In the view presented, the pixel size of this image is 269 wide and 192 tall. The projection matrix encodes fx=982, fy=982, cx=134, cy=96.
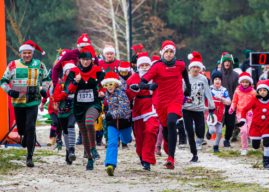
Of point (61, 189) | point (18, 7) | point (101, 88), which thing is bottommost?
point (61, 189)

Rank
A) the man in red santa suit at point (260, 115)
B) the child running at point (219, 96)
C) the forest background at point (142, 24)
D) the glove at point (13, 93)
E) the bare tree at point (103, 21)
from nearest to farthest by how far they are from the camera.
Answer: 1. the glove at point (13, 93)
2. the man in red santa suit at point (260, 115)
3. the child running at point (219, 96)
4. the forest background at point (142, 24)
5. the bare tree at point (103, 21)

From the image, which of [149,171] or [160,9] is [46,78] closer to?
[149,171]

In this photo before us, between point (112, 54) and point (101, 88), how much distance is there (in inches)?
190

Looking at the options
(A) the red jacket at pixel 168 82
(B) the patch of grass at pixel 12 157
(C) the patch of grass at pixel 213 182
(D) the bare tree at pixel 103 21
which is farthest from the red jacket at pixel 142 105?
(D) the bare tree at pixel 103 21

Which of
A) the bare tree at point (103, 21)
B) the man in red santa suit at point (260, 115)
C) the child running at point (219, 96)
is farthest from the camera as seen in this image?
the bare tree at point (103, 21)

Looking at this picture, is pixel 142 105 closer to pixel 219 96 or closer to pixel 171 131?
pixel 171 131

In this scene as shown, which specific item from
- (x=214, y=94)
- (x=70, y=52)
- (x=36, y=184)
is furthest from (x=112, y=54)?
(x=36, y=184)

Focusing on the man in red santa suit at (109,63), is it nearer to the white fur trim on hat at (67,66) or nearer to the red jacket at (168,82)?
the white fur trim on hat at (67,66)

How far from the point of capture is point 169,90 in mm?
14773

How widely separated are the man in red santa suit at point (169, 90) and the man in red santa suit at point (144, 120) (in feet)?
0.60

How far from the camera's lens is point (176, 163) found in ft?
52.3

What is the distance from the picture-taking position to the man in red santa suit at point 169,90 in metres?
14.6

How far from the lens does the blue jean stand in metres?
13.7

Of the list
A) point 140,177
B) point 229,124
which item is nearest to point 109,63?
point 229,124
